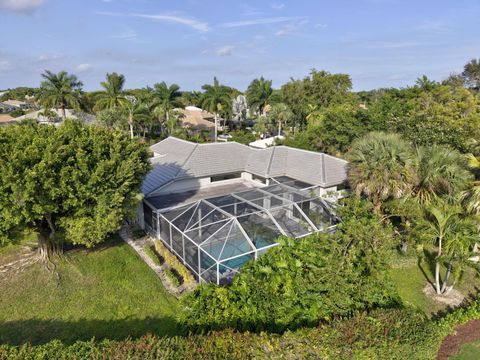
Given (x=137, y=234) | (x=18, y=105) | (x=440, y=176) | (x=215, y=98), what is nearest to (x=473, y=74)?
(x=215, y=98)

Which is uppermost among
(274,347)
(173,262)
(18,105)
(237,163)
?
(18,105)

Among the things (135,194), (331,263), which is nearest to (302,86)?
(135,194)

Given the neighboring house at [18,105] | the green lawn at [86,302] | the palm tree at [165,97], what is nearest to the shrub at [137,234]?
the green lawn at [86,302]

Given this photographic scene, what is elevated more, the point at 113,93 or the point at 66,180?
the point at 113,93

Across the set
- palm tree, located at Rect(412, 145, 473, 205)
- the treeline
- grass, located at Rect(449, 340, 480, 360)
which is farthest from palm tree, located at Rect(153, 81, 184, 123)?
grass, located at Rect(449, 340, 480, 360)

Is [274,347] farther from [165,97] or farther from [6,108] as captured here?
[6,108]

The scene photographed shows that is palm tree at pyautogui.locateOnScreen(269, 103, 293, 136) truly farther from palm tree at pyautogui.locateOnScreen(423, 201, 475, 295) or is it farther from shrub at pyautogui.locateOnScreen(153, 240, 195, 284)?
palm tree at pyautogui.locateOnScreen(423, 201, 475, 295)
